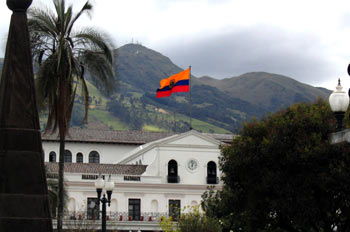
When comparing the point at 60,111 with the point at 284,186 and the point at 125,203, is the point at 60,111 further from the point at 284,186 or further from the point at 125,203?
the point at 125,203

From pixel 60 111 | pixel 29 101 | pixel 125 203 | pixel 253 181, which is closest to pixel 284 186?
pixel 253 181

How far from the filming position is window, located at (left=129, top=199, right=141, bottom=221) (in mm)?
68750

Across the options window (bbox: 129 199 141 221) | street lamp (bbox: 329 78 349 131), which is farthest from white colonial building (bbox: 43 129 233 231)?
street lamp (bbox: 329 78 349 131)

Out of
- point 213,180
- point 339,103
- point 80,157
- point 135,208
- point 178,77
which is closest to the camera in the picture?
point 339,103

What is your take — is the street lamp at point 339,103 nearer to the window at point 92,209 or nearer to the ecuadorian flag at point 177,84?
the window at point 92,209

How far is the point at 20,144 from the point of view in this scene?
16.9 metres

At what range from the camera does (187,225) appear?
133 ft

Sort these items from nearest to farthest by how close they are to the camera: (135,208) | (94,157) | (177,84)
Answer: (135,208), (177,84), (94,157)

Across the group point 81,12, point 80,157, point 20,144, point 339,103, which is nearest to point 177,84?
point 80,157

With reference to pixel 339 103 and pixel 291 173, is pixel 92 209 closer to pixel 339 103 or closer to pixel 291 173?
pixel 291 173

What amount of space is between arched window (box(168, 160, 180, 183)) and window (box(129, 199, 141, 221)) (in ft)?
13.0

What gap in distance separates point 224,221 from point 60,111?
45.7 ft

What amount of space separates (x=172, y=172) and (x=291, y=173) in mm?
40797

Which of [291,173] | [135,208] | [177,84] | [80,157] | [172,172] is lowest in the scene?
[291,173]
